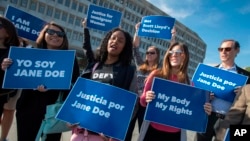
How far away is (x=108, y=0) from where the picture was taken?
191 feet

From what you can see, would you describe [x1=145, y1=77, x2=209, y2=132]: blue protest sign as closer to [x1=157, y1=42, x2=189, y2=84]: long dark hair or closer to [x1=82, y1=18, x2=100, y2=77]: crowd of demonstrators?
[x1=157, y1=42, x2=189, y2=84]: long dark hair

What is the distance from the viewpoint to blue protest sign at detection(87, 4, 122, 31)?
23.1ft

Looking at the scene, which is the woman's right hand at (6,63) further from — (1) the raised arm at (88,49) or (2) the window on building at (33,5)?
(2) the window on building at (33,5)

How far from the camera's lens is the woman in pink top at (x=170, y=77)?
3213 millimetres

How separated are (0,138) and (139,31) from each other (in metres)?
3.84

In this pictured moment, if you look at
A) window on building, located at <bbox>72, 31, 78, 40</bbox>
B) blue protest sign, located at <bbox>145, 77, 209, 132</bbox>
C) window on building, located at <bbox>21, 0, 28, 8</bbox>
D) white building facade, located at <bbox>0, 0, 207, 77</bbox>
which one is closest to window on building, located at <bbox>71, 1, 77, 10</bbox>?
white building facade, located at <bbox>0, 0, 207, 77</bbox>

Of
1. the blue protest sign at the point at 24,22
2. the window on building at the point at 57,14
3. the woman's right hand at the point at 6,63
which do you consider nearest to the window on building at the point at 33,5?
the window on building at the point at 57,14

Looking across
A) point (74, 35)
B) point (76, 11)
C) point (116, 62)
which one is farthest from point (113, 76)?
point (76, 11)

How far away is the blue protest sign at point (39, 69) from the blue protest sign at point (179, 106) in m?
0.97

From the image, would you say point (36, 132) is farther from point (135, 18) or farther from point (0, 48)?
point (135, 18)

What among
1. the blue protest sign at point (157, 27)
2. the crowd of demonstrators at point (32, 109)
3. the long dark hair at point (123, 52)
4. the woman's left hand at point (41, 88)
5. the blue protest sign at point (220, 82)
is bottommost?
the crowd of demonstrators at point (32, 109)

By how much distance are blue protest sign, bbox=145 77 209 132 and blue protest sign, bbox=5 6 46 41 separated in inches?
145

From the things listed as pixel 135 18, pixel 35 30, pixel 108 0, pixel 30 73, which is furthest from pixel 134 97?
pixel 135 18

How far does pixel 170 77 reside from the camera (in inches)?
135
